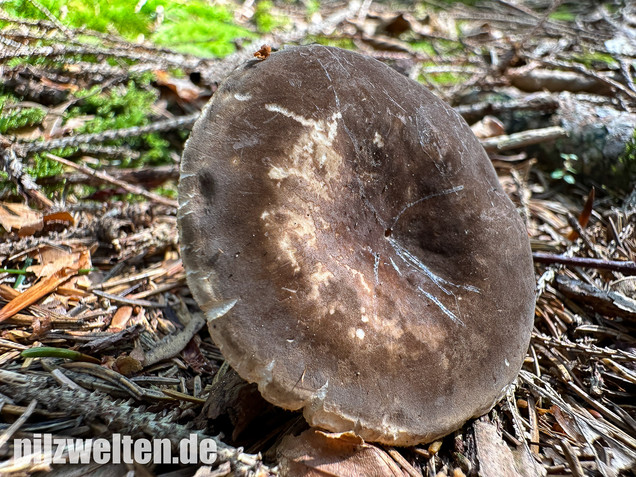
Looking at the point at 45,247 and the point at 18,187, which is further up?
the point at 18,187

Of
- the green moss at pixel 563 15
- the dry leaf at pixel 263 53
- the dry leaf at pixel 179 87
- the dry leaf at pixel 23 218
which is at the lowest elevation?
the dry leaf at pixel 23 218

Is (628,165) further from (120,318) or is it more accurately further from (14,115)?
(14,115)

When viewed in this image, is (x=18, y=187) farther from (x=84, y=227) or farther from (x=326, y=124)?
(x=326, y=124)

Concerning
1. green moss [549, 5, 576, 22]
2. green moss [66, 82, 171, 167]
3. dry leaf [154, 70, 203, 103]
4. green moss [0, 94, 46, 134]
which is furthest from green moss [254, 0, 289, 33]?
green moss [549, 5, 576, 22]

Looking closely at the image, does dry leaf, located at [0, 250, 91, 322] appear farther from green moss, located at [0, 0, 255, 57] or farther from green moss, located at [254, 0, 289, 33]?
green moss, located at [254, 0, 289, 33]

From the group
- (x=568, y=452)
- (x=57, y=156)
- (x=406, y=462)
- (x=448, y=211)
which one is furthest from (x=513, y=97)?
(x=57, y=156)

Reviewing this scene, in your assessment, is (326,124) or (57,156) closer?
(326,124)

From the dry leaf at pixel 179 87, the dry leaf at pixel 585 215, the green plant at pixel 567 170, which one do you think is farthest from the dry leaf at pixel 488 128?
the dry leaf at pixel 179 87

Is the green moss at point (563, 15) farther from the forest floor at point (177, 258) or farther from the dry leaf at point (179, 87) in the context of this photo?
the dry leaf at point (179, 87)
